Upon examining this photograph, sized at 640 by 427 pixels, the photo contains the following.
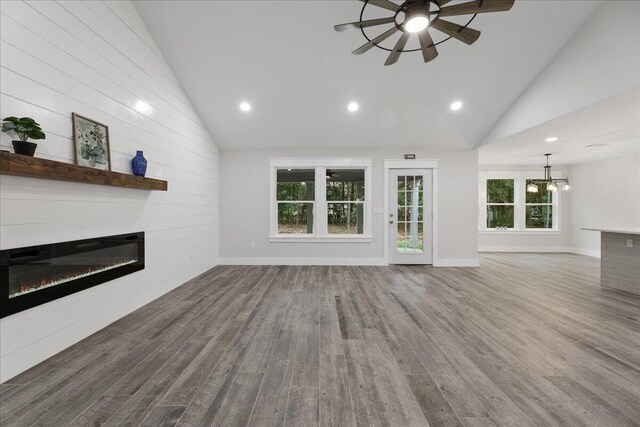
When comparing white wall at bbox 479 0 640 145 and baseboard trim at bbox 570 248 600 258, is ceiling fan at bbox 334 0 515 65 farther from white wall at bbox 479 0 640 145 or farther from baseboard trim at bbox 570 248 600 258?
baseboard trim at bbox 570 248 600 258

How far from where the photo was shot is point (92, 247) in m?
2.68

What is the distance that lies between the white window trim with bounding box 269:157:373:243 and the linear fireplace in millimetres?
3086

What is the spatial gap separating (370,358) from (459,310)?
5.42 ft

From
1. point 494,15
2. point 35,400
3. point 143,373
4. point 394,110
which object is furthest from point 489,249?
point 35,400

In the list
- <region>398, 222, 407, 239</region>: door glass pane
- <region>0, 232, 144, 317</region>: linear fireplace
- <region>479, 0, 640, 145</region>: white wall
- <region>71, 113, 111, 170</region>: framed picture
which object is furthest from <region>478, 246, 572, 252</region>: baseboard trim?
<region>71, 113, 111, 170</region>: framed picture

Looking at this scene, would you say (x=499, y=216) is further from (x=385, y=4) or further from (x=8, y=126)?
(x=8, y=126)

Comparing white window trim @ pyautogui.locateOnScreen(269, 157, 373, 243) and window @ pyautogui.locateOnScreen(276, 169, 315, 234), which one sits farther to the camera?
window @ pyautogui.locateOnScreen(276, 169, 315, 234)

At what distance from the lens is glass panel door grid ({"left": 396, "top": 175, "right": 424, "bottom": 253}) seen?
19.8 feet

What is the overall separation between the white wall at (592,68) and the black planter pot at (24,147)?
17.5ft

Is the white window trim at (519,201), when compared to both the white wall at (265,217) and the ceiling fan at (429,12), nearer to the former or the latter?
the white wall at (265,217)

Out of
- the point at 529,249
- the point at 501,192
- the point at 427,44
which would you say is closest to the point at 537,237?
the point at 529,249

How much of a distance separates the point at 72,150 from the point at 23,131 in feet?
1.85

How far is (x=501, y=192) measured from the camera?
27.0ft

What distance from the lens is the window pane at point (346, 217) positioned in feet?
20.3
